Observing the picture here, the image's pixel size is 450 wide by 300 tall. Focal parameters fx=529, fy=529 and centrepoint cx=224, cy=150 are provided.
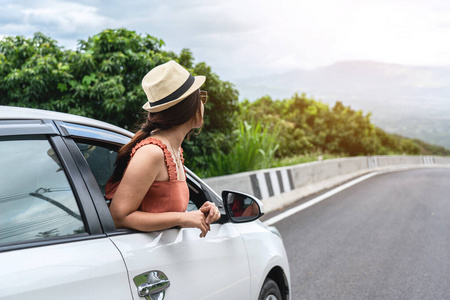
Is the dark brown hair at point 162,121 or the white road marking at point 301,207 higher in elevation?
the dark brown hair at point 162,121

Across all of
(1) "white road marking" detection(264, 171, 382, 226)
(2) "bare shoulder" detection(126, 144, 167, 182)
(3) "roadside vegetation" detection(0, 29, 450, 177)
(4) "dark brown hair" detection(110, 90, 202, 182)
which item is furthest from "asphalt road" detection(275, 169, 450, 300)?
(2) "bare shoulder" detection(126, 144, 167, 182)

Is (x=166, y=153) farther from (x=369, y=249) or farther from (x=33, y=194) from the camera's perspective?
(x=369, y=249)

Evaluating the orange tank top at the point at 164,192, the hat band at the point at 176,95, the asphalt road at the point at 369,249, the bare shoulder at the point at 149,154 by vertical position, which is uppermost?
the hat band at the point at 176,95

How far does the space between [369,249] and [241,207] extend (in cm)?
447

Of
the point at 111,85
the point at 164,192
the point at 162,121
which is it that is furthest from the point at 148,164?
the point at 111,85

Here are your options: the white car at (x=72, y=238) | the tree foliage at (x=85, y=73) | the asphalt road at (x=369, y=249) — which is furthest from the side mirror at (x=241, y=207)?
the tree foliage at (x=85, y=73)

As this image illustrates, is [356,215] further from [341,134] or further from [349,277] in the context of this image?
[341,134]

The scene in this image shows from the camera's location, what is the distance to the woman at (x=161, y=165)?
2301mm

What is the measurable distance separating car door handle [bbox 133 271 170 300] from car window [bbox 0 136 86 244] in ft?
1.00

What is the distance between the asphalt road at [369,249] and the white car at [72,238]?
2917 millimetres

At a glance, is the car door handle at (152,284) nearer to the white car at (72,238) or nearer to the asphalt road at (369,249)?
the white car at (72,238)

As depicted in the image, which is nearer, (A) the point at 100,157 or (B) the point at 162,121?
(B) the point at 162,121

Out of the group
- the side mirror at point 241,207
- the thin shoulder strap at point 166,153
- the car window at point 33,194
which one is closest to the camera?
the car window at point 33,194

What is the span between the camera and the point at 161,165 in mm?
2383
